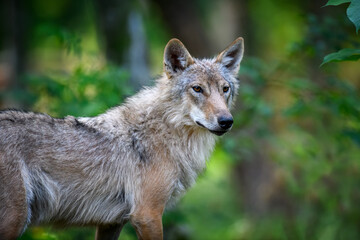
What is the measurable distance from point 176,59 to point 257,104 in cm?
324

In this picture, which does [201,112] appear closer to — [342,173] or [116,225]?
[116,225]

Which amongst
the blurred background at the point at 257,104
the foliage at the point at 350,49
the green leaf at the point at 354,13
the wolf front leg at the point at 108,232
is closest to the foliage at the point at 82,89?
the blurred background at the point at 257,104

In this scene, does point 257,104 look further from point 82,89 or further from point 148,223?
point 148,223

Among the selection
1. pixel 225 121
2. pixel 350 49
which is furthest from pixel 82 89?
pixel 350 49

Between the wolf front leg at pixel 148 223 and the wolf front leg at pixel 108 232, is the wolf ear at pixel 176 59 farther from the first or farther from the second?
the wolf front leg at pixel 108 232

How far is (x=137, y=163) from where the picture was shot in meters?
5.32

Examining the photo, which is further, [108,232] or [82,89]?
[82,89]

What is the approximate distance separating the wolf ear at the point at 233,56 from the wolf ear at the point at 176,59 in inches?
22.0

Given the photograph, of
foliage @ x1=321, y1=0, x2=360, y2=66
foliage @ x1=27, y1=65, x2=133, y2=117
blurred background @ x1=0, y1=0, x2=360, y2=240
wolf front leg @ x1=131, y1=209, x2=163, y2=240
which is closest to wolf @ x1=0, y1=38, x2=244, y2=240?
wolf front leg @ x1=131, y1=209, x2=163, y2=240

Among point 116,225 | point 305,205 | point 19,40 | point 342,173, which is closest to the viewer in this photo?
point 116,225

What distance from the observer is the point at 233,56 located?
629cm

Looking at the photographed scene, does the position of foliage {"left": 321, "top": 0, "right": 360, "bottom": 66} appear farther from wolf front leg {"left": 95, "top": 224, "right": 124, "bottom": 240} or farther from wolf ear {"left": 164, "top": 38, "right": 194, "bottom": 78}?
wolf front leg {"left": 95, "top": 224, "right": 124, "bottom": 240}

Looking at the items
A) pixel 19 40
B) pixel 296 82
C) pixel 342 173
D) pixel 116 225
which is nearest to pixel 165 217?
pixel 116 225

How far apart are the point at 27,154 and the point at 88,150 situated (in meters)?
0.75
